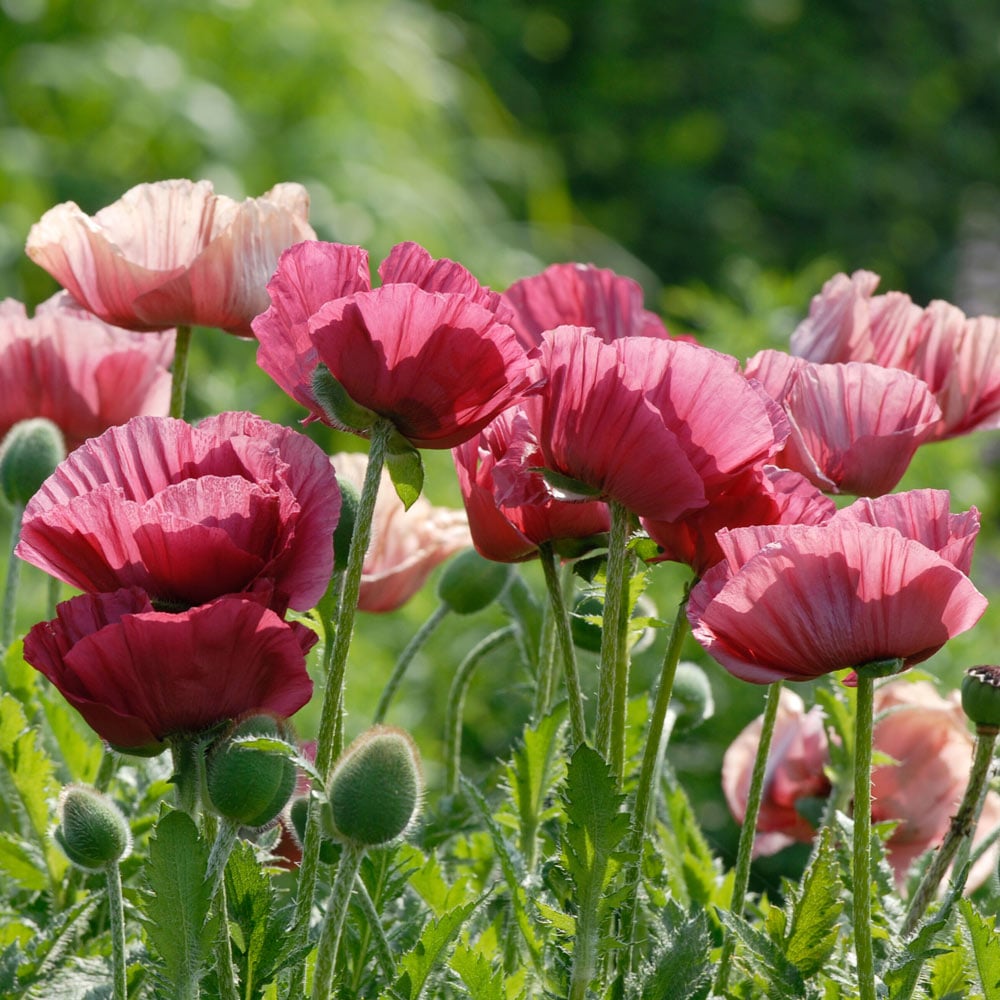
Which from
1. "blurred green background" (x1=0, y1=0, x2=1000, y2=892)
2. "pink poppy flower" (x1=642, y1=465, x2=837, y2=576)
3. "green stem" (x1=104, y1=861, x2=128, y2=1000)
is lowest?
"green stem" (x1=104, y1=861, x2=128, y2=1000)

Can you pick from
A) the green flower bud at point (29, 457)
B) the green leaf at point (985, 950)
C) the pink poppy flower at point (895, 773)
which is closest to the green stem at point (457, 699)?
the pink poppy flower at point (895, 773)

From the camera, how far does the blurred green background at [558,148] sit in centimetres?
240

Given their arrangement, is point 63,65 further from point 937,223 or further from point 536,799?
point 937,223

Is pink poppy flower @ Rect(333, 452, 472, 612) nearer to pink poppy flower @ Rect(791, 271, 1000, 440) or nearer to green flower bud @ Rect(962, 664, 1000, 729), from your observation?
pink poppy flower @ Rect(791, 271, 1000, 440)

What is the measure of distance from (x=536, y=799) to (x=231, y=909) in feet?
0.67

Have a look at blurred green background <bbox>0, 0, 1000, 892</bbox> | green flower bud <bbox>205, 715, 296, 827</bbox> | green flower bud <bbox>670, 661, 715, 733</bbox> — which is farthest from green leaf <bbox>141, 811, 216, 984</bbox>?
blurred green background <bbox>0, 0, 1000, 892</bbox>

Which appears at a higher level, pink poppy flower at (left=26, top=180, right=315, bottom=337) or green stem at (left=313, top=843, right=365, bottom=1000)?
pink poppy flower at (left=26, top=180, right=315, bottom=337)

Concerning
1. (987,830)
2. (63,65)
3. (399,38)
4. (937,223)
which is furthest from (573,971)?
(937,223)

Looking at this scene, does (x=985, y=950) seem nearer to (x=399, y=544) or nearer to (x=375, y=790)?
(x=375, y=790)

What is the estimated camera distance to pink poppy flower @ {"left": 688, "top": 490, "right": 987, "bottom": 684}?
65 centimetres

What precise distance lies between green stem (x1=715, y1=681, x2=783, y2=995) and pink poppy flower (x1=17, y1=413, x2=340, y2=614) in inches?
10.5

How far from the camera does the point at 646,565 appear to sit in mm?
877

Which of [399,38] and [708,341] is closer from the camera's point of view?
[708,341]

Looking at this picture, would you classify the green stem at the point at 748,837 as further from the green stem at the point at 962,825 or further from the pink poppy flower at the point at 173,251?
the pink poppy flower at the point at 173,251
